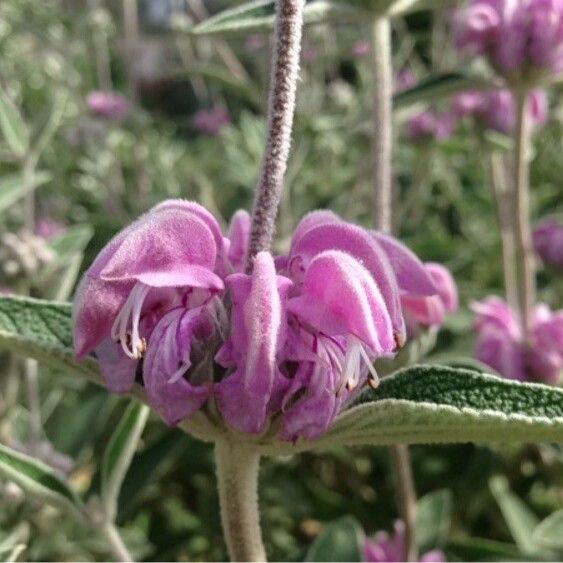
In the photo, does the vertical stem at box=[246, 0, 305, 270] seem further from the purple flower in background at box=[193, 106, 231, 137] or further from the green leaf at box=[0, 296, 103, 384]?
the purple flower in background at box=[193, 106, 231, 137]

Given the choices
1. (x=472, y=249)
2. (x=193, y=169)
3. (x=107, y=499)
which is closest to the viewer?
(x=107, y=499)

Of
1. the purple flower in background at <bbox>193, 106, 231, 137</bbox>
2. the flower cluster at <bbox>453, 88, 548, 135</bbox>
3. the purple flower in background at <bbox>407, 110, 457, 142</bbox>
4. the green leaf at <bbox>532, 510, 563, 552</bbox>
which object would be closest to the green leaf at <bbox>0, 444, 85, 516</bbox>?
the green leaf at <bbox>532, 510, 563, 552</bbox>

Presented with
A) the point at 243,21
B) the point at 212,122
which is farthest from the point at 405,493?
the point at 212,122

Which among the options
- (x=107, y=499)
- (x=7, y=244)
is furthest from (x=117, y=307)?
(x=7, y=244)

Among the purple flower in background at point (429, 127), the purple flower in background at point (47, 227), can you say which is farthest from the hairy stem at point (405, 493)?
the purple flower in background at point (47, 227)

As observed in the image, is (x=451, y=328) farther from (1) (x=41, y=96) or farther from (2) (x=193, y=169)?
(1) (x=41, y=96)
